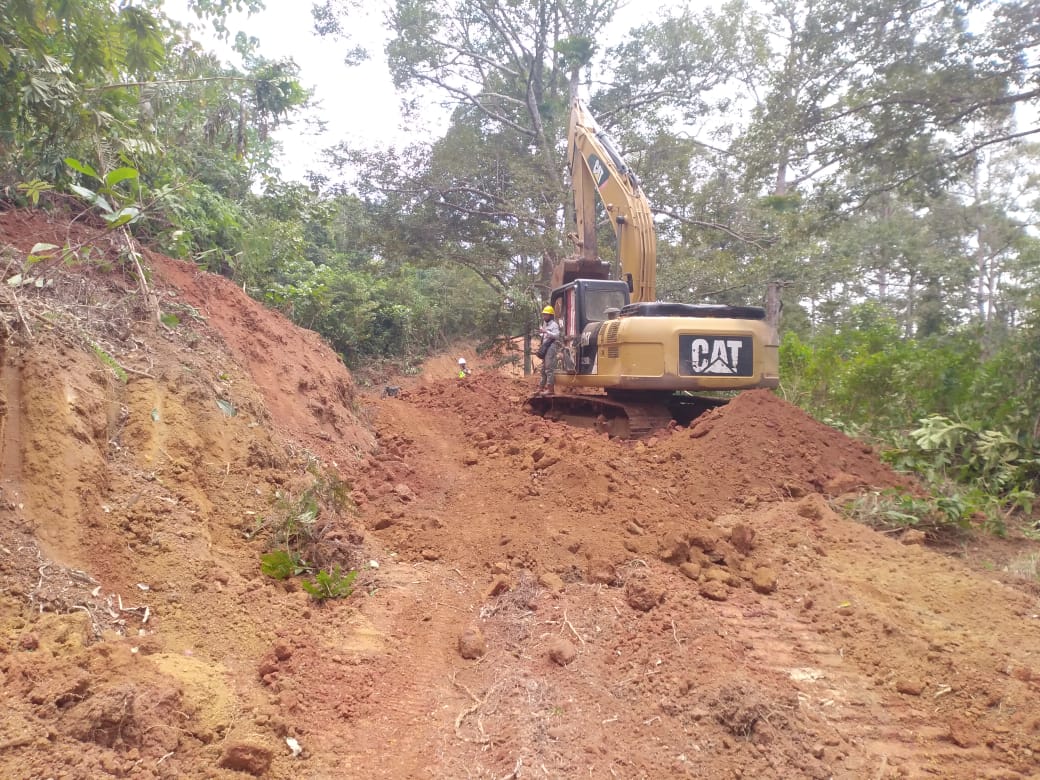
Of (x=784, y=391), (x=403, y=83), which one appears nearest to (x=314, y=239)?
(x=403, y=83)

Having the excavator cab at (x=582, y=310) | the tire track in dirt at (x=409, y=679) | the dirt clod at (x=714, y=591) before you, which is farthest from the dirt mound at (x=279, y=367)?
the dirt clod at (x=714, y=591)

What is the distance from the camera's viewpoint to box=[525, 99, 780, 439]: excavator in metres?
7.82

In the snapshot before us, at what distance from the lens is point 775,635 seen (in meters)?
3.55

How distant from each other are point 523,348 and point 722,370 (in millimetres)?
12722

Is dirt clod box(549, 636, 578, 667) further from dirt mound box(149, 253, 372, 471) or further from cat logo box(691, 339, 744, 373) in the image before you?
cat logo box(691, 339, 744, 373)

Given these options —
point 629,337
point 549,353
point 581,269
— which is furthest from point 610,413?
point 581,269

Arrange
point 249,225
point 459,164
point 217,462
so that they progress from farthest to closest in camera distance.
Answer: point 459,164
point 249,225
point 217,462

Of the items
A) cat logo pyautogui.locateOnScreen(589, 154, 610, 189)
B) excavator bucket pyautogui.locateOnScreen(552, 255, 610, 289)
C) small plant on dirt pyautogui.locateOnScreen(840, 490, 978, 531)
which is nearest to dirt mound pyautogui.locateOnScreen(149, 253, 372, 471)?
excavator bucket pyautogui.locateOnScreen(552, 255, 610, 289)

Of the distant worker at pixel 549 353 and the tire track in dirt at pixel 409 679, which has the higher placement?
the distant worker at pixel 549 353

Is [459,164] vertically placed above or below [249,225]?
above

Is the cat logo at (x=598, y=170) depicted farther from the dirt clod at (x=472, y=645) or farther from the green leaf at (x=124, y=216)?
the dirt clod at (x=472, y=645)

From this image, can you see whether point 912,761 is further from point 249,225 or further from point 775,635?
point 249,225

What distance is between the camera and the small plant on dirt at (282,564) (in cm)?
370

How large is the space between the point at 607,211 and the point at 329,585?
8.02m
